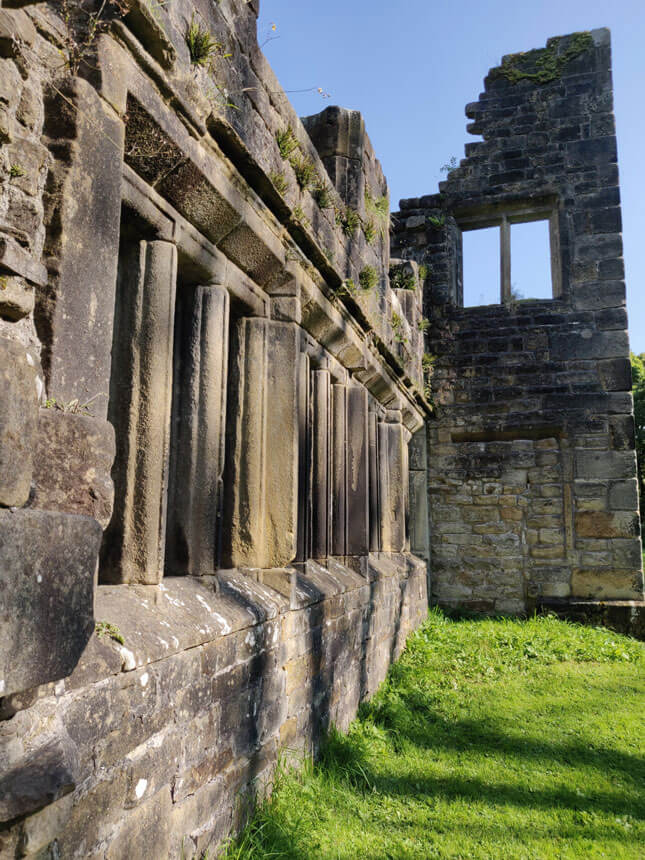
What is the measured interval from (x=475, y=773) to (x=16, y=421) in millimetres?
3312

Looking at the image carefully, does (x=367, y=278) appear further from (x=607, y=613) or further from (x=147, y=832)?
(x=607, y=613)

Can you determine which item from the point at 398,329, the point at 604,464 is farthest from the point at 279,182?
the point at 604,464

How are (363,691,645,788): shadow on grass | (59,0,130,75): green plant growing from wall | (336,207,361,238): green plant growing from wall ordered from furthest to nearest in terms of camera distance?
(336,207,361,238): green plant growing from wall < (363,691,645,788): shadow on grass < (59,0,130,75): green plant growing from wall

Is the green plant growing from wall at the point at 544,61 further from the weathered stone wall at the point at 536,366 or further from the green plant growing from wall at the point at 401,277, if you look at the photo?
the green plant growing from wall at the point at 401,277

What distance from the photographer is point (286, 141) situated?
3.51 meters

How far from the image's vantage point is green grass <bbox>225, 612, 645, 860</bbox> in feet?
9.42

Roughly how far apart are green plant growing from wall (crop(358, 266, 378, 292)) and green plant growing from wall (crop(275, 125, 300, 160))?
1667 millimetres

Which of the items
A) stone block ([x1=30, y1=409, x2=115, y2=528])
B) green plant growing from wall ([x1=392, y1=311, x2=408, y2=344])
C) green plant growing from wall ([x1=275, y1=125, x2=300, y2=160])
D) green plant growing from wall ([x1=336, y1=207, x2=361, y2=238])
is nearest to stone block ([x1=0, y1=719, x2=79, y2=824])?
stone block ([x1=30, y1=409, x2=115, y2=528])

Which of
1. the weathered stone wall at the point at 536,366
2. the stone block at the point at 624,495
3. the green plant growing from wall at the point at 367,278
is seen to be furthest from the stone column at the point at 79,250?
the stone block at the point at 624,495

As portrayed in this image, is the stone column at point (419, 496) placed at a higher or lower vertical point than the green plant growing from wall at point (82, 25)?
lower

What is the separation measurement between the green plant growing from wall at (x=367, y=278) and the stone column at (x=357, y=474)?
796 millimetres

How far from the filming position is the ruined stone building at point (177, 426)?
1.55m

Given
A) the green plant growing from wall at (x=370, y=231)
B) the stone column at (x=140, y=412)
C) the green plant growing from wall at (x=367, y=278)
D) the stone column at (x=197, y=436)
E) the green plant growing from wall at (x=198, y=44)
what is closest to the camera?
the stone column at (x=140, y=412)

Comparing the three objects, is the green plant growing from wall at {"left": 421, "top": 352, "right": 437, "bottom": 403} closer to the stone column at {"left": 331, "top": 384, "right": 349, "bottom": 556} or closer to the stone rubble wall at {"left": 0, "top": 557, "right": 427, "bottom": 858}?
the stone column at {"left": 331, "top": 384, "right": 349, "bottom": 556}
